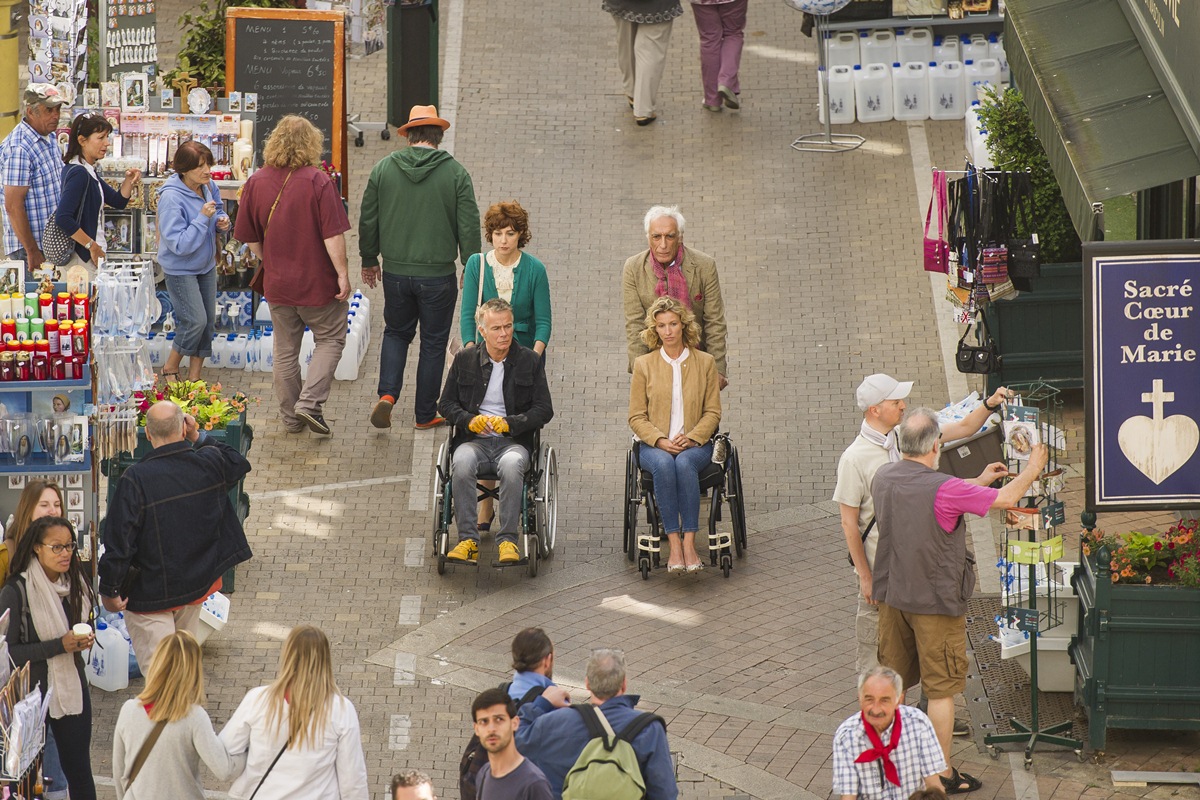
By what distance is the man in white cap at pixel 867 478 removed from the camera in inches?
365

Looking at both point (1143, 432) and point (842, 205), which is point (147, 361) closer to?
point (1143, 432)

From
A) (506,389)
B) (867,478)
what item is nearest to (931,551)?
(867,478)

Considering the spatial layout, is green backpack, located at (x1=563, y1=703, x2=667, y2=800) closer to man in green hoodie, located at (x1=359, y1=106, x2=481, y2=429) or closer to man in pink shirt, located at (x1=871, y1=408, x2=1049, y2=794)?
man in pink shirt, located at (x1=871, y1=408, x2=1049, y2=794)

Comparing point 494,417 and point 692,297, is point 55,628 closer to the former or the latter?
point 494,417

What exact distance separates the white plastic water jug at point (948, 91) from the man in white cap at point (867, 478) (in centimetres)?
947

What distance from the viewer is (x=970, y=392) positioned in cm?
1341

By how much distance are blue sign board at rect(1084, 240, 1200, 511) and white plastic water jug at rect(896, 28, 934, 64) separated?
10575 millimetres

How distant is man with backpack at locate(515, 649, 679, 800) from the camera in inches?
275

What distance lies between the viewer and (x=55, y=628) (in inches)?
A: 322

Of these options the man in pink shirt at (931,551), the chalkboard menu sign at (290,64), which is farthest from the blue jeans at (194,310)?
the man in pink shirt at (931,551)

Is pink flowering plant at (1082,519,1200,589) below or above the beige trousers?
below

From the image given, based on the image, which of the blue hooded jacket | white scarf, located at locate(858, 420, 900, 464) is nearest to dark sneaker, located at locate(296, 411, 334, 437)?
the blue hooded jacket

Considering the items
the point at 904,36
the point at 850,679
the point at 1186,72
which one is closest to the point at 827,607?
the point at 850,679

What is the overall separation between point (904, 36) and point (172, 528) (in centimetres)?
1161
